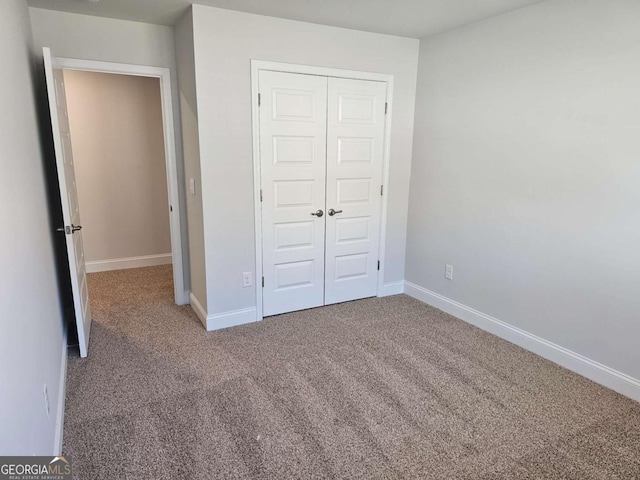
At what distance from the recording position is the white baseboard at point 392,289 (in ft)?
13.6

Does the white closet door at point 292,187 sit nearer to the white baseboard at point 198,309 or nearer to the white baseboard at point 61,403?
the white baseboard at point 198,309

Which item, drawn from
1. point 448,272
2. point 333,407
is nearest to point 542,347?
point 448,272

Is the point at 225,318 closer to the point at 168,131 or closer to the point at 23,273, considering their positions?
the point at 168,131

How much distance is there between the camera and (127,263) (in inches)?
196

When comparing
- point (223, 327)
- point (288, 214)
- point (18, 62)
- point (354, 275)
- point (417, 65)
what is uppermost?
point (417, 65)

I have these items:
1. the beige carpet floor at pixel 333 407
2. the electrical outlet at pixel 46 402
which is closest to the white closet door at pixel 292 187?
the beige carpet floor at pixel 333 407

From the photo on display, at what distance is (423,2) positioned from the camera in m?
2.75

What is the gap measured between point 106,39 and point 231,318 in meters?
2.40

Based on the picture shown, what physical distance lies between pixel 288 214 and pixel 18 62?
203cm

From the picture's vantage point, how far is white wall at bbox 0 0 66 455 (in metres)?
1.28

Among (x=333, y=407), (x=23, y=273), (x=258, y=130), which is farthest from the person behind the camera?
(x=258, y=130)

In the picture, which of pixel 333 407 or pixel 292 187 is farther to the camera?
pixel 292 187

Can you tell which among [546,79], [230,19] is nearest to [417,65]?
[546,79]

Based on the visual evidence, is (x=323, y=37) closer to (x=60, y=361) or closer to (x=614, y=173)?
(x=614, y=173)
